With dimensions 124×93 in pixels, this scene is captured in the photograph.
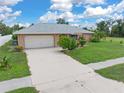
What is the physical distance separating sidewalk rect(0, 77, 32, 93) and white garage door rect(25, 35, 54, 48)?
15.6m

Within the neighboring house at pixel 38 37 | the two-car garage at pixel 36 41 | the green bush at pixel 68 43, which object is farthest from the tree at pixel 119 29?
the green bush at pixel 68 43

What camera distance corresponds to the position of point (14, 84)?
8383mm

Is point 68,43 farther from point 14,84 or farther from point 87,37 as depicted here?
point 87,37

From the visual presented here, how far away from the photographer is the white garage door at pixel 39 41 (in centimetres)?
2450

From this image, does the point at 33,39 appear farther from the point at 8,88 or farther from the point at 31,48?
the point at 8,88

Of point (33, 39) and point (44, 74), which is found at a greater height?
point (33, 39)

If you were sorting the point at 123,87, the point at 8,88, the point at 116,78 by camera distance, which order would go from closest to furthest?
the point at 123,87, the point at 8,88, the point at 116,78

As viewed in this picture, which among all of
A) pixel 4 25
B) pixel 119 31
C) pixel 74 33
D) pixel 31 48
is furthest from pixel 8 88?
pixel 4 25

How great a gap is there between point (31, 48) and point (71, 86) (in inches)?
689

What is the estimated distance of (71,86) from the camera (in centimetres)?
774

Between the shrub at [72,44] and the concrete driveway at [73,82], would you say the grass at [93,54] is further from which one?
the concrete driveway at [73,82]

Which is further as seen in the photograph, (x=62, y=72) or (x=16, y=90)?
(x=62, y=72)

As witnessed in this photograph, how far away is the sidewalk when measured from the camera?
7864 millimetres

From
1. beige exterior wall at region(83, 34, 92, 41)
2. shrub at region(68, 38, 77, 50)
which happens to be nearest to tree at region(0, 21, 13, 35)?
beige exterior wall at region(83, 34, 92, 41)
